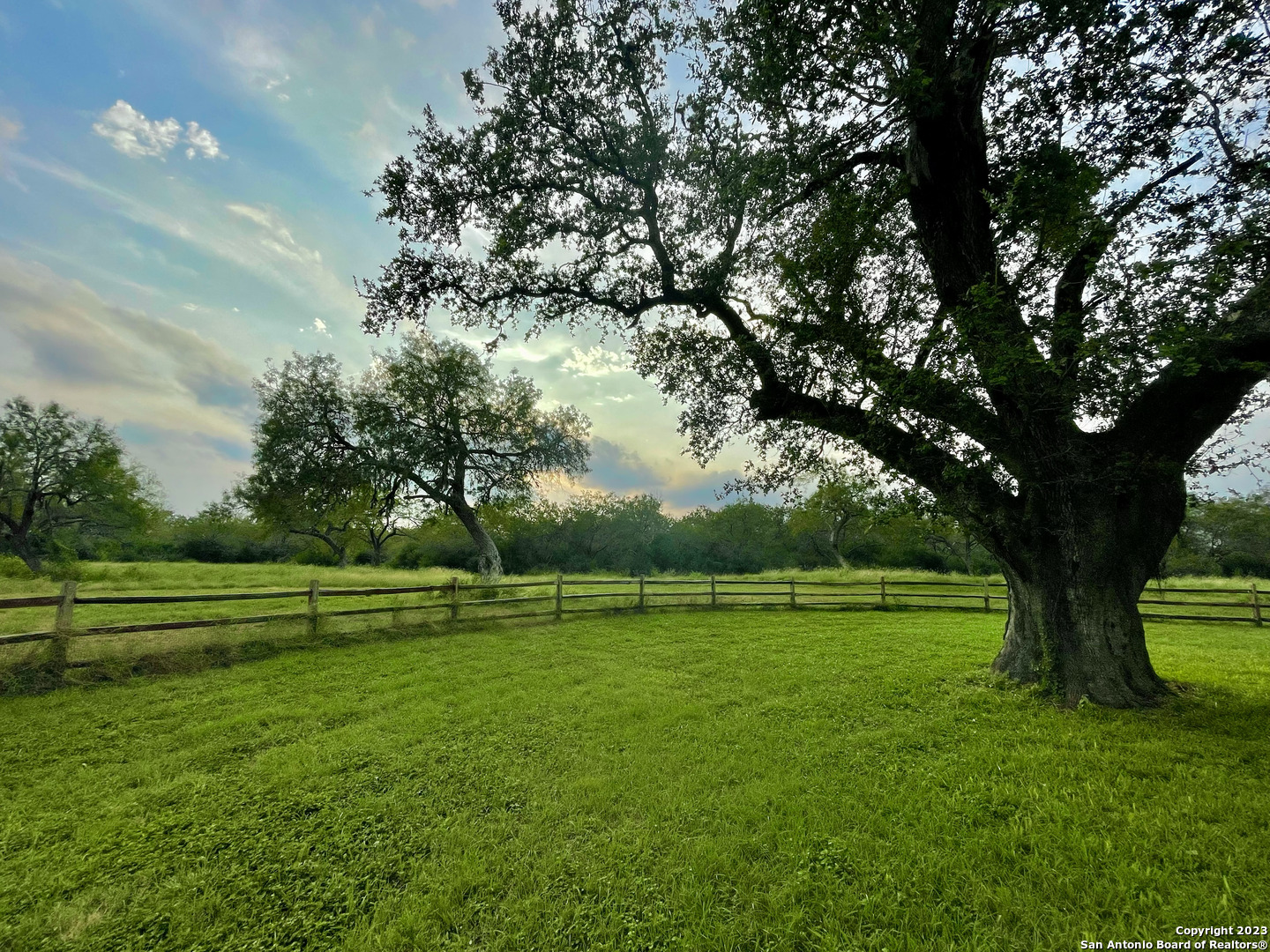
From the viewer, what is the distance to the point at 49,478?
23.2 metres

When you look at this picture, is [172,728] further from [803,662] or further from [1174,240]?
[1174,240]

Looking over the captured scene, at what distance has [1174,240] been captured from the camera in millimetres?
4875

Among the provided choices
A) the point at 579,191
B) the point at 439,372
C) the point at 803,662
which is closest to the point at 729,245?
the point at 579,191

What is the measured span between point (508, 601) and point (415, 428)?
431 inches

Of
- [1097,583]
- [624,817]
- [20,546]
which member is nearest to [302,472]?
[20,546]

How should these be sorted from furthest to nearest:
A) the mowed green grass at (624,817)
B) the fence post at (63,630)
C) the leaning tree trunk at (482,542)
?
1. the leaning tree trunk at (482,542)
2. the fence post at (63,630)
3. the mowed green grass at (624,817)

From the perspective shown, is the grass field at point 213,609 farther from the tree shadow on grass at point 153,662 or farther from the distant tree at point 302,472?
the distant tree at point 302,472

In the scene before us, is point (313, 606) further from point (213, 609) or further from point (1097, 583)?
point (1097, 583)

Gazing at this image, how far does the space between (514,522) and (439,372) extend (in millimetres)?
14737

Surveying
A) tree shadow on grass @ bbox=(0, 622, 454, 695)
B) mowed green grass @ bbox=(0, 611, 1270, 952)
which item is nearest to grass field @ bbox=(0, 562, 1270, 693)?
tree shadow on grass @ bbox=(0, 622, 454, 695)

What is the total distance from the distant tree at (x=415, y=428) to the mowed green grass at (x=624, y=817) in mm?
13743

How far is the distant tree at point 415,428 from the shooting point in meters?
18.7

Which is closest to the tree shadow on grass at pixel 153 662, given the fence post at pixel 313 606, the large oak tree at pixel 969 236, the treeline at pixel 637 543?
the fence post at pixel 313 606

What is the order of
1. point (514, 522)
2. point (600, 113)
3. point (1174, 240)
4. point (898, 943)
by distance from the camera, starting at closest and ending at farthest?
point (898, 943) → point (1174, 240) → point (600, 113) → point (514, 522)
